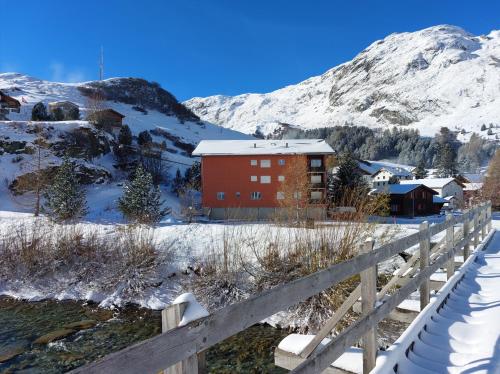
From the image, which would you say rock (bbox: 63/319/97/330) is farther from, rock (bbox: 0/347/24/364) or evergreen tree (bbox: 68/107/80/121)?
evergreen tree (bbox: 68/107/80/121)

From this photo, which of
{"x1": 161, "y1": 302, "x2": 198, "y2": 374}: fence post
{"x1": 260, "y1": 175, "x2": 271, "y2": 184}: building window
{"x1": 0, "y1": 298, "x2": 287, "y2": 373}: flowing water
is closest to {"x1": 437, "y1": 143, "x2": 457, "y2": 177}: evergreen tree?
{"x1": 260, "y1": 175, "x2": 271, "y2": 184}: building window

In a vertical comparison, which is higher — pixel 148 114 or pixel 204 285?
pixel 148 114

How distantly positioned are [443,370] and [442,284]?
323 centimetres

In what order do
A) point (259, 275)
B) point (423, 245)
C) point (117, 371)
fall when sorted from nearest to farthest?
→ 1. point (117, 371)
2. point (423, 245)
3. point (259, 275)

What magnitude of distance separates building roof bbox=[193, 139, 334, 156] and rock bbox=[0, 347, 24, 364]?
32.1 m

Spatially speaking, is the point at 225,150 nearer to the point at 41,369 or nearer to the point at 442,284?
the point at 41,369

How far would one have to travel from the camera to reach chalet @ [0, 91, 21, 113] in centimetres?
5691

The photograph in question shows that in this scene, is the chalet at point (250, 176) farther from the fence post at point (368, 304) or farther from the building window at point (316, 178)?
the fence post at point (368, 304)

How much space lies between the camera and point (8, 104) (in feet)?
191

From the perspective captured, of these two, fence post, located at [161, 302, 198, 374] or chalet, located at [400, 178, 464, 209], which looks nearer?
fence post, located at [161, 302, 198, 374]

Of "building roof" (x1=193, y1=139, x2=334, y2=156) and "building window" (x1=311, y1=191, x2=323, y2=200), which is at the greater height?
"building roof" (x1=193, y1=139, x2=334, y2=156)

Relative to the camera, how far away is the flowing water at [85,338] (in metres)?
9.34

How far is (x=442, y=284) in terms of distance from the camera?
255 inches

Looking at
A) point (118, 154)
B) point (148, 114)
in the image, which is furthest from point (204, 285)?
point (148, 114)
